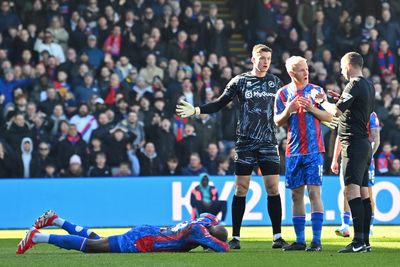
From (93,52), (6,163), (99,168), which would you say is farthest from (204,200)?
(93,52)

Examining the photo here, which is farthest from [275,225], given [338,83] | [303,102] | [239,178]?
[338,83]

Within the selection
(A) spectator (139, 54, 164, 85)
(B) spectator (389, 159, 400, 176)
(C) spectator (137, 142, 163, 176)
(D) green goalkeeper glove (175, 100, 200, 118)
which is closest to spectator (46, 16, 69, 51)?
(A) spectator (139, 54, 164, 85)

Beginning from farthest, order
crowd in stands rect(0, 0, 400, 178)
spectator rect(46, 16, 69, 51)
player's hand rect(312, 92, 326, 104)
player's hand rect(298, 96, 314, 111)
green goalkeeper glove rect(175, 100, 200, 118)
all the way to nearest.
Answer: spectator rect(46, 16, 69, 51) → crowd in stands rect(0, 0, 400, 178) → green goalkeeper glove rect(175, 100, 200, 118) → player's hand rect(298, 96, 314, 111) → player's hand rect(312, 92, 326, 104)

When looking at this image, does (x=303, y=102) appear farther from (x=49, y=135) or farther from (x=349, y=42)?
(x=349, y=42)

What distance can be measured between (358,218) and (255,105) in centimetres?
211

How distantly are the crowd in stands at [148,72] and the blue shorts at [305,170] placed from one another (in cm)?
878

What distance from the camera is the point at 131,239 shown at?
41.1ft

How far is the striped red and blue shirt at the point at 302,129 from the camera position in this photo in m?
13.3

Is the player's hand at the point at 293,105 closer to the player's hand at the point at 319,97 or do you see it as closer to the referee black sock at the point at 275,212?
the player's hand at the point at 319,97

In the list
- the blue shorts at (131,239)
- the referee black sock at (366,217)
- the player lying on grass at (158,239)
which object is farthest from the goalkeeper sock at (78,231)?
the referee black sock at (366,217)

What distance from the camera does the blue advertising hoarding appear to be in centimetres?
2078

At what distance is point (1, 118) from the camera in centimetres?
2273

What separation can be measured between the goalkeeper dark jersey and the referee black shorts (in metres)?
1.37

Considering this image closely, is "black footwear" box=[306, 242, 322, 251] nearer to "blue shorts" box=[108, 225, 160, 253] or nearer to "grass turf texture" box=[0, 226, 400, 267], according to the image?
"grass turf texture" box=[0, 226, 400, 267]
